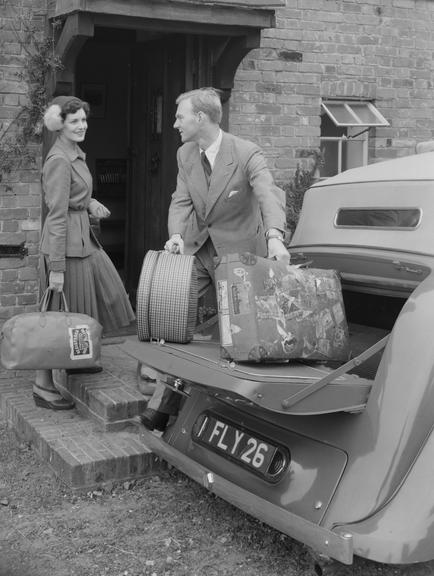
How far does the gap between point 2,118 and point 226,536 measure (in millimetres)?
4109

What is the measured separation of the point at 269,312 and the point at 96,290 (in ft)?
8.15

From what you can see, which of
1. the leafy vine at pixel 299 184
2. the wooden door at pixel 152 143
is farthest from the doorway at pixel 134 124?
the leafy vine at pixel 299 184

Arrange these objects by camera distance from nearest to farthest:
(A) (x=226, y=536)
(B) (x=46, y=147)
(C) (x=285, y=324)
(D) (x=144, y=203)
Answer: (C) (x=285, y=324) → (A) (x=226, y=536) → (B) (x=46, y=147) → (D) (x=144, y=203)

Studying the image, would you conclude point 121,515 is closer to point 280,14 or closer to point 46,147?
point 46,147

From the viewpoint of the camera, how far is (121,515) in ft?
14.1

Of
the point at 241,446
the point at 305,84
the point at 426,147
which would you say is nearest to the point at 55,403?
the point at 241,446

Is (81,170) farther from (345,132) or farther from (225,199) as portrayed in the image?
(345,132)

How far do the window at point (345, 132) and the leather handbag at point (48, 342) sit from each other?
405 cm

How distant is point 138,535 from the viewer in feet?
13.3

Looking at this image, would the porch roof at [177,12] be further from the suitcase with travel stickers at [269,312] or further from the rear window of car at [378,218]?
the suitcase with travel stickers at [269,312]

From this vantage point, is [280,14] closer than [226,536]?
No

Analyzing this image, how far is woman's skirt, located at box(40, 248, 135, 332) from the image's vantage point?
5566mm

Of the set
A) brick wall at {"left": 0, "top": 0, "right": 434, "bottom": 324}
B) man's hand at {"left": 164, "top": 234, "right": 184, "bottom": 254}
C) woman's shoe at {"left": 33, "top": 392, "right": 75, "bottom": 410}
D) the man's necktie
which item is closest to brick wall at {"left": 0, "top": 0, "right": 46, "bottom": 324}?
brick wall at {"left": 0, "top": 0, "right": 434, "bottom": 324}

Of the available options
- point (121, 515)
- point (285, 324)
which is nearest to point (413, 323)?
point (285, 324)
